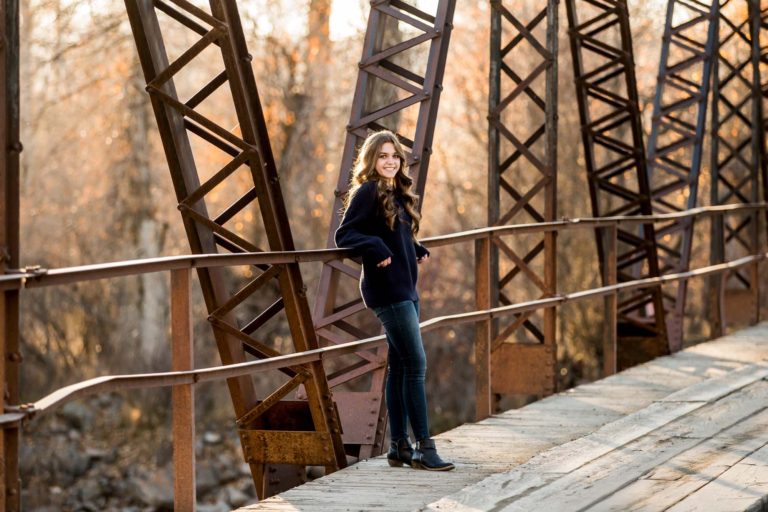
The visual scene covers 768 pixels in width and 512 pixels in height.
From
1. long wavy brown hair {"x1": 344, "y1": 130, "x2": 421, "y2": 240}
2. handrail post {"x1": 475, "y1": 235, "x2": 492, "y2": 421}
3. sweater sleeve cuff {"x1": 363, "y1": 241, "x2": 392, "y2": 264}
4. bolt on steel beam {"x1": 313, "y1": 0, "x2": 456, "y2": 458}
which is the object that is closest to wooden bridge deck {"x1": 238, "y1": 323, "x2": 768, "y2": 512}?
handrail post {"x1": 475, "y1": 235, "x2": 492, "y2": 421}

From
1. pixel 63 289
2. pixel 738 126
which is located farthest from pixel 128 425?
pixel 738 126

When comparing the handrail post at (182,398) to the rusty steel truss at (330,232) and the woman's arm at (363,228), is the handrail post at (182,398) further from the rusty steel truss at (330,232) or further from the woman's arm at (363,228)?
the rusty steel truss at (330,232)

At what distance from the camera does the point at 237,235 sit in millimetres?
7906

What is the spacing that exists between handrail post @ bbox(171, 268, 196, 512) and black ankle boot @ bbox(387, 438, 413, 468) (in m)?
1.31

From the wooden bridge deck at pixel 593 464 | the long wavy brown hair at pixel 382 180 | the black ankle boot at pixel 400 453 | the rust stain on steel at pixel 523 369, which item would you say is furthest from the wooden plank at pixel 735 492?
the rust stain on steel at pixel 523 369

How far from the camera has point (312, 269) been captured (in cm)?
2267

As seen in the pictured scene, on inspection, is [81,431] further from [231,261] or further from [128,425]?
[231,261]

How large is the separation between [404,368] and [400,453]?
0.49 meters

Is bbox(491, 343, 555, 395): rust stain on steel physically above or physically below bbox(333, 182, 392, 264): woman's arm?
below

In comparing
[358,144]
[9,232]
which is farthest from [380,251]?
[358,144]

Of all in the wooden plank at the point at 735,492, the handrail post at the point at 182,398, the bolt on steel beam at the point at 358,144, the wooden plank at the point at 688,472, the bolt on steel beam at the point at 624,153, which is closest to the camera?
the wooden plank at the point at 735,492

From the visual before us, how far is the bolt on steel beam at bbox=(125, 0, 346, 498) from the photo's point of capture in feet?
24.2

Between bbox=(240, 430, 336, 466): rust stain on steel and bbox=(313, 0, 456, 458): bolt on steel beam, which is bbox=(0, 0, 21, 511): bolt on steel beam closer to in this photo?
bbox=(240, 430, 336, 466): rust stain on steel

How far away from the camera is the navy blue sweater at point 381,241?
700 centimetres
